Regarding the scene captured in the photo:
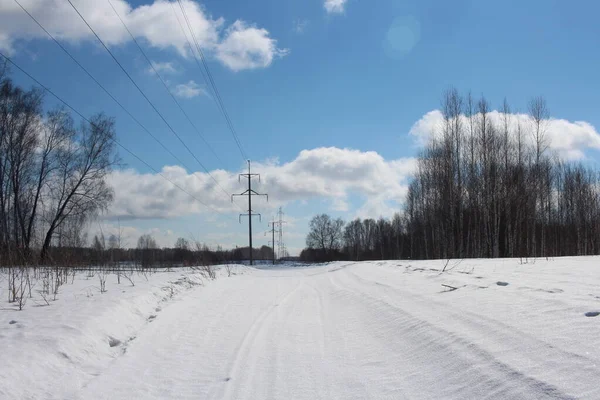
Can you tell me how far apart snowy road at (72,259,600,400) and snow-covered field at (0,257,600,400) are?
0.02 m

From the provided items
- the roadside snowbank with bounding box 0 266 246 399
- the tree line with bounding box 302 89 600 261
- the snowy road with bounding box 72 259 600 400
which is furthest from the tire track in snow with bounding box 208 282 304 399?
the tree line with bounding box 302 89 600 261

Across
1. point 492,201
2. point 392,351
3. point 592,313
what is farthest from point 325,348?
point 492,201

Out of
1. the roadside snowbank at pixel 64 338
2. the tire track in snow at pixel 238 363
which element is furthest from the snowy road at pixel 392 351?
the roadside snowbank at pixel 64 338

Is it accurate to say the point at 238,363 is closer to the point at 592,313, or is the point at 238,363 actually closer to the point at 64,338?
the point at 64,338

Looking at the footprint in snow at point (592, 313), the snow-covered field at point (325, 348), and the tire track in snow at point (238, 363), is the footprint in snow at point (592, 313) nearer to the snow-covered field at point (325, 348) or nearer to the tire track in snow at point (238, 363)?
the snow-covered field at point (325, 348)

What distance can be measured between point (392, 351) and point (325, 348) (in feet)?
3.22

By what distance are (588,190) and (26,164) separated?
181ft

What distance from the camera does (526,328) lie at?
488 cm

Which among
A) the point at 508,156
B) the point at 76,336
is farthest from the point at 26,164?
the point at 508,156

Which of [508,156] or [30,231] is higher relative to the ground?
[508,156]

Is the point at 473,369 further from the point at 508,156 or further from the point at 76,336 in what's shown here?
the point at 508,156

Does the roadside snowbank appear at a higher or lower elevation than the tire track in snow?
higher

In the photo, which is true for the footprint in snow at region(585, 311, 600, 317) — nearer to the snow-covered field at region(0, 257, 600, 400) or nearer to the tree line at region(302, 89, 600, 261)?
the snow-covered field at region(0, 257, 600, 400)

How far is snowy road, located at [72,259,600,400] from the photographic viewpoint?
13.0 ft
